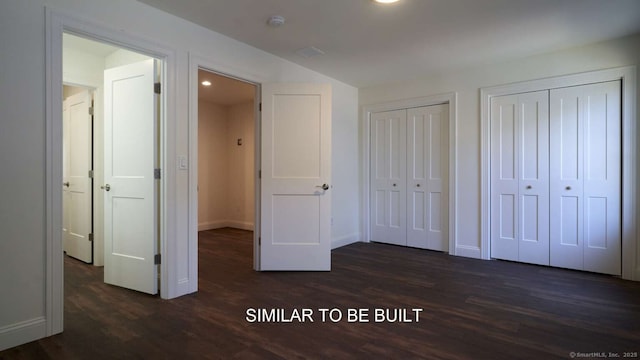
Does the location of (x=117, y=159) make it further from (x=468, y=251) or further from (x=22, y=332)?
(x=468, y=251)

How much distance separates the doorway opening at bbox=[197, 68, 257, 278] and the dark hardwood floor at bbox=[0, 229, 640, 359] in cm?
268

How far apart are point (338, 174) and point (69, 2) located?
3.39 m

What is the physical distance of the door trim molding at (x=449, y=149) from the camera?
14.0 feet

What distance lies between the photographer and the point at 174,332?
7.18ft

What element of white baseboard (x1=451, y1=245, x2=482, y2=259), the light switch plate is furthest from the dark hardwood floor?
the light switch plate

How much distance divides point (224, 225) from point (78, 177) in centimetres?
309

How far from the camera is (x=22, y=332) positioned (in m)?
2.01

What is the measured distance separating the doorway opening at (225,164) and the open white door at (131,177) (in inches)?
118

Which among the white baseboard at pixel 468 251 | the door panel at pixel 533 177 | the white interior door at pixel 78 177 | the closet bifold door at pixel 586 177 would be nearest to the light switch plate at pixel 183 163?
the white interior door at pixel 78 177

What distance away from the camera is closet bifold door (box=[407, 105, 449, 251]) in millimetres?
4441

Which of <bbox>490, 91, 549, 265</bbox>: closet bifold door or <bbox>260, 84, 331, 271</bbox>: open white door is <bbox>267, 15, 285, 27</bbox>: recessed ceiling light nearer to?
<bbox>260, 84, 331, 271</bbox>: open white door

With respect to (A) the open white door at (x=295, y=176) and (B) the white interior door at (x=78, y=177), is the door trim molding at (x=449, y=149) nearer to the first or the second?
(A) the open white door at (x=295, y=176)

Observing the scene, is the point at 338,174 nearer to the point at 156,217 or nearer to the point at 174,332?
the point at 156,217

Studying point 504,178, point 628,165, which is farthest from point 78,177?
point 628,165
